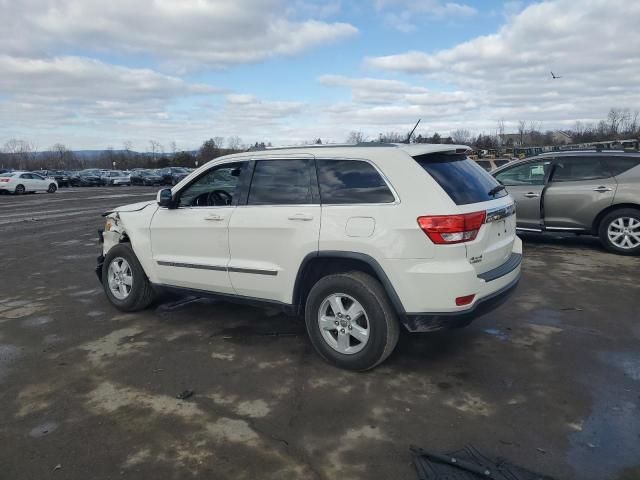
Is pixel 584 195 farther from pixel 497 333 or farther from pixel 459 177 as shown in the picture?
pixel 459 177

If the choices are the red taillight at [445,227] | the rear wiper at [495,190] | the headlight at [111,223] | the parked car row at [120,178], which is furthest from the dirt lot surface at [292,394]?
the parked car row at [120,178]

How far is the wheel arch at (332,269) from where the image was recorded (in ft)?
13.2

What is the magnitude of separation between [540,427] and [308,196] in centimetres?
240

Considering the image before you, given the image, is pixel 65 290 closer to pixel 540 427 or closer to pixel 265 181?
pixel 265 181

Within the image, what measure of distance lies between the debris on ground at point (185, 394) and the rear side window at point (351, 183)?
1786mm

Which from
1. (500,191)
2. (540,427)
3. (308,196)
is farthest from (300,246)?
(540,427)

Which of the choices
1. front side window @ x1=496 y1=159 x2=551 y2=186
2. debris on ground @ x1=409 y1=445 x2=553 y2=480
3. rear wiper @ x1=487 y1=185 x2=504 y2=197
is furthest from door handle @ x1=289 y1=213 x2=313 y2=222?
front side window @ x1=496 y1=159 x2=551 y2=186

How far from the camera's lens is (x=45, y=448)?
3266 millimetres

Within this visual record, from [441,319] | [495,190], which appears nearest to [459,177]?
[495,190]

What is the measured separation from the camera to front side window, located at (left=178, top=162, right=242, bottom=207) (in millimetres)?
5231

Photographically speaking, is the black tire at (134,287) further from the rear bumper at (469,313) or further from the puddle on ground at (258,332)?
the rear bumper at (469,313)

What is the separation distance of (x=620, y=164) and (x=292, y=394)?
7.37 m

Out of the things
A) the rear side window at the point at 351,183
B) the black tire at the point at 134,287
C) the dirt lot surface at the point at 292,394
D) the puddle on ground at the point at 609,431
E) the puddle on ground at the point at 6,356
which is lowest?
the puddle on ground at the point at 609,431

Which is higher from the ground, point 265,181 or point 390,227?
point 265,181
